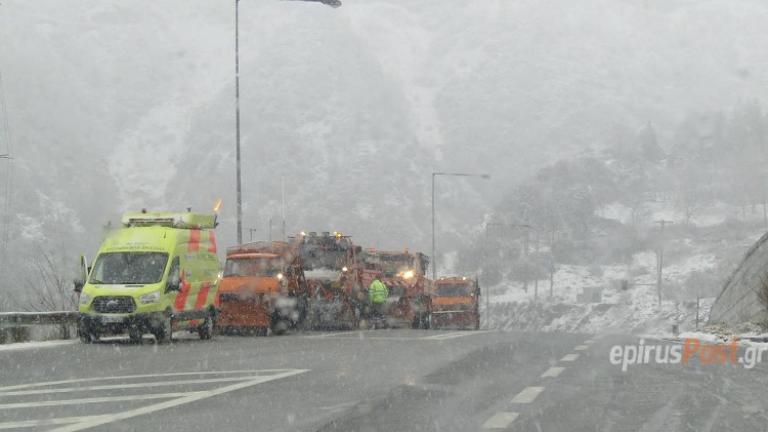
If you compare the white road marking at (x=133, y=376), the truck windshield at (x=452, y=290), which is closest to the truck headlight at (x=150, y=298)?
the white road marking at (x=133, y=376)

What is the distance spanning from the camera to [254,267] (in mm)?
27828

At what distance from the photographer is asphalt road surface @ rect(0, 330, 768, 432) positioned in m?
8.43

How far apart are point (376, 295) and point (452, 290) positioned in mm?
12478

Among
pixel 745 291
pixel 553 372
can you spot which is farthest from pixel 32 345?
pixel 745 291

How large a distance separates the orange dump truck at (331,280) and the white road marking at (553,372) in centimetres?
1662

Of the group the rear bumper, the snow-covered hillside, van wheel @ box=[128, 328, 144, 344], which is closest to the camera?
van wheel @ box=[128, 328, 144, 344]

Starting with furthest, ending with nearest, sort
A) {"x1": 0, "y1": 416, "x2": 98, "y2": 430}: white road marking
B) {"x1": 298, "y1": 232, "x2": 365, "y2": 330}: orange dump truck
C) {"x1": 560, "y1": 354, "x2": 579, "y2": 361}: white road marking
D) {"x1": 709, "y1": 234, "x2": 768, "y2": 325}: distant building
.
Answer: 1. {"x1": 298, "y1": 232, "x2": 365, "y2": 330}: orange dump truck
2. {"x1": 709, "y1": 234, "x2": 768, "y2": 325}: distant building
3. {"x1": 560, "y1": 354, "x2": 579, "y2": 361}: white road marking
4. {"x1": 0, "y1": 416, "x2": 98, "y2": 430}: white road marking

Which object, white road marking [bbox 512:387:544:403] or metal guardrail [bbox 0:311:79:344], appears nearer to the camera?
white road marking [bbox 512:387:544:403]

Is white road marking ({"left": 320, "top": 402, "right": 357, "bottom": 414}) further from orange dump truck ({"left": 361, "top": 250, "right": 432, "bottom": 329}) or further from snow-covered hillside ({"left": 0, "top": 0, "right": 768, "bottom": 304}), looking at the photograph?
snow-covered hillside ({"left": 0, "top": 0, "right": 768, "bottom": 304})

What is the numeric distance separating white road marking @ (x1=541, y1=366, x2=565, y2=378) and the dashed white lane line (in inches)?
146

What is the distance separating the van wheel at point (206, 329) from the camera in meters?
24.0

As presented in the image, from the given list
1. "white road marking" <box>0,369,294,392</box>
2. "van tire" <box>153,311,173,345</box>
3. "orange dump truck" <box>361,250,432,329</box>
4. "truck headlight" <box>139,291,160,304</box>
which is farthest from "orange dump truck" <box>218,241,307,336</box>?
"white road marking" <box>0,369,294,392</box>

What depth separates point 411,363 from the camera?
1459 centimetres

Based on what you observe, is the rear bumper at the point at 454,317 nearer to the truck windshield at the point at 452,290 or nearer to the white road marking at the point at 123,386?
the truck windshield at the point at 452,290
